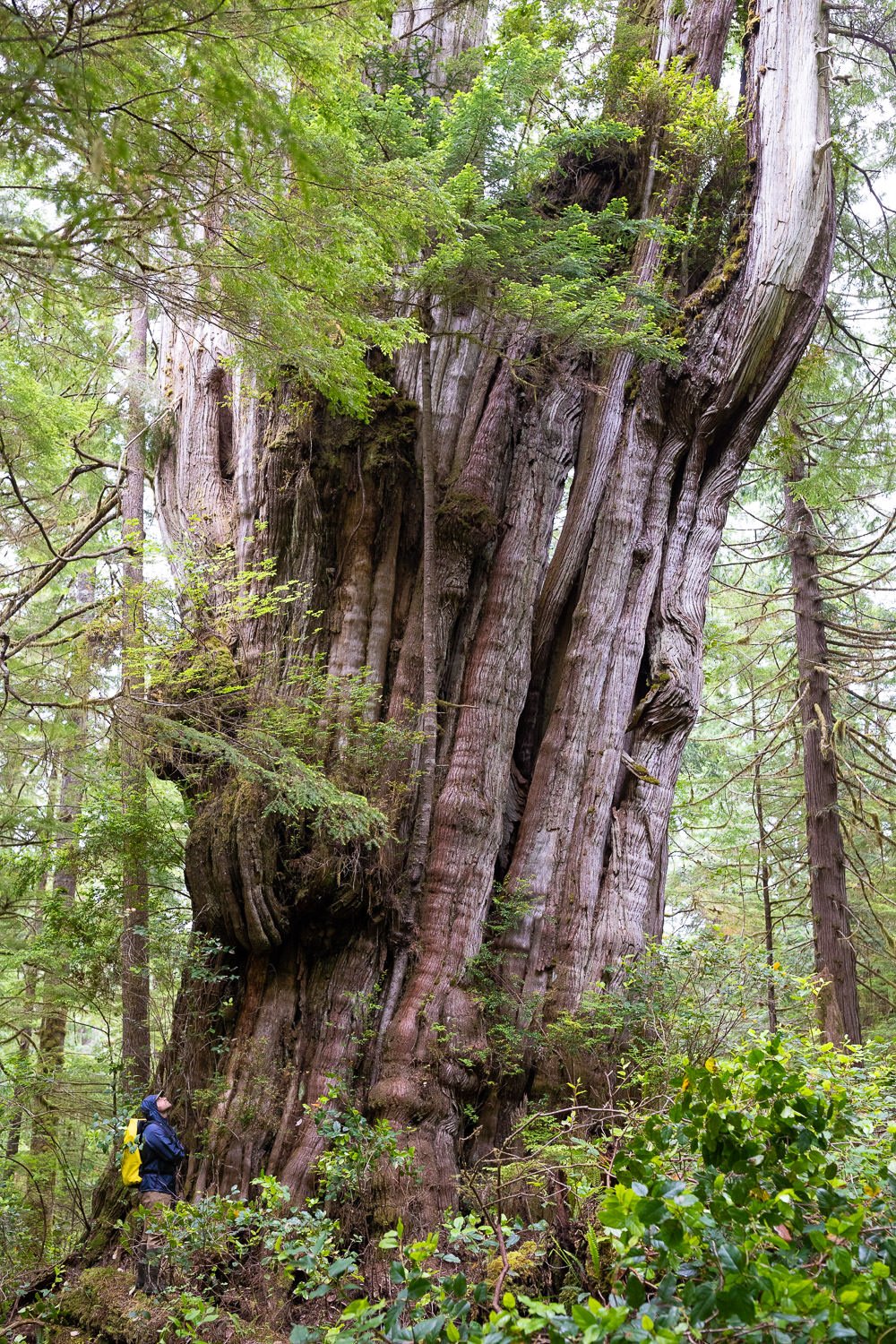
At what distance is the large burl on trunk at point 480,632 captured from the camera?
6039mm

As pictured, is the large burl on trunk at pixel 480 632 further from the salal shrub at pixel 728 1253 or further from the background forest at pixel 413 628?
the salal shrub at pixel 728 1253

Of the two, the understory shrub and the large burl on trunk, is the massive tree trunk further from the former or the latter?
the understory shrub

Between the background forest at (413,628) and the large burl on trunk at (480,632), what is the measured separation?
0.04 metres

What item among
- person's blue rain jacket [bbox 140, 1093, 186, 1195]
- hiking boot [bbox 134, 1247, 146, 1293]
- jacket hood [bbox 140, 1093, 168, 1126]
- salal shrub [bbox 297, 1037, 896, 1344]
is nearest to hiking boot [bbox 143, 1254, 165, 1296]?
hiking boot [bbox 134, 1247, 146, 1293]

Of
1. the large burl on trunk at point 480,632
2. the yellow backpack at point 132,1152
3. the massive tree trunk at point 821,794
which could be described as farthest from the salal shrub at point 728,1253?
the massive tree trunk at point 821,794

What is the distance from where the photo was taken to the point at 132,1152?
5406 mm

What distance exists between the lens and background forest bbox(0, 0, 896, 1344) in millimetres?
3631

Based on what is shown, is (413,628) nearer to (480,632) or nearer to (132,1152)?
(480,632)

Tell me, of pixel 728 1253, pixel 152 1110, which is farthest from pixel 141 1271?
pixel 728 1253

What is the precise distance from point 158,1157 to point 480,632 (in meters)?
4.28

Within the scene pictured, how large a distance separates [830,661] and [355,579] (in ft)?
20.3

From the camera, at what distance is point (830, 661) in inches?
417

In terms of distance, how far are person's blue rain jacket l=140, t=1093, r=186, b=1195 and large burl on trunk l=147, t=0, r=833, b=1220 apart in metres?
0.20

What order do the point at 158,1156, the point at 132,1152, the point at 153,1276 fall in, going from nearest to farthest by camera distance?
the point at 153,1276 < the point at 132,1152 < the point at 158,1156
